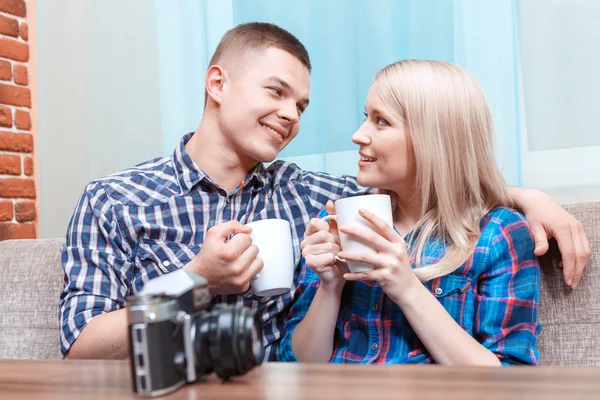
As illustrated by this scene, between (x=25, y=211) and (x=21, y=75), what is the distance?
0.49 metres

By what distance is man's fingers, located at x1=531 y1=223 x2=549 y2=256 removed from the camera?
1069mm

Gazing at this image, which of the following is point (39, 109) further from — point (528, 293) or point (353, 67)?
point (528, 293)

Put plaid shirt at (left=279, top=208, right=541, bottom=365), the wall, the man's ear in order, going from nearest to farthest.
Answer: plaid shirt at (left=279, top=208, right=541, bottom=365) → the man's ear → the wall

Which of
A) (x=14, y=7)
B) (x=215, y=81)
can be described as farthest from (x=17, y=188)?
(x=215, y=81)

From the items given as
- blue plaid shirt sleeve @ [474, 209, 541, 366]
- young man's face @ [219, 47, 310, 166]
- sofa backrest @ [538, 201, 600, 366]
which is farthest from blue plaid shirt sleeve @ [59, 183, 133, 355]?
sofa backrest @ [538, 201, 600, 366]

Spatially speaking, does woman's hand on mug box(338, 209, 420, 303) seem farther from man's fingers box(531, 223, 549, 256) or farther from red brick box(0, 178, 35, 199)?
red brick box(0, 178, 35, 199)

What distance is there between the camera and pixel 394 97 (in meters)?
1.17

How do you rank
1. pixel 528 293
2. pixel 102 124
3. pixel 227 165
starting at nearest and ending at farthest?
pixel 528 293 → pixel 227 165 → pixel 102 124

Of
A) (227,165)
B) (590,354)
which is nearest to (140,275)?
(227,165)

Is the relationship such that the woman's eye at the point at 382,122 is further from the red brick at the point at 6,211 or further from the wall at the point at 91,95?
the red brick at the point at 6,211

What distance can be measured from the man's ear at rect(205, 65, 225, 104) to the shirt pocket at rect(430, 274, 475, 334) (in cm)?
75

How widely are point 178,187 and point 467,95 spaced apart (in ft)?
2.12

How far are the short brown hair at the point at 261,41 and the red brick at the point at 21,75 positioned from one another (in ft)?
3.30

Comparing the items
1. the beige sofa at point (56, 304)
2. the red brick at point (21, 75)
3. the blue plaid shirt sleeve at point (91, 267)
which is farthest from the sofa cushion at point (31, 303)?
the red brick at point (21, 75)
